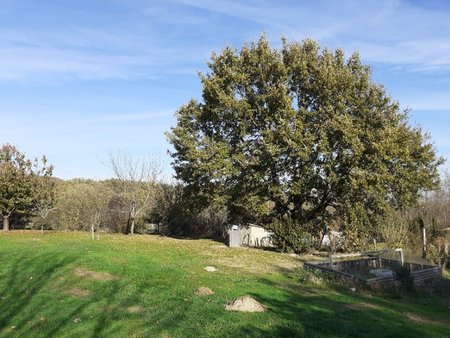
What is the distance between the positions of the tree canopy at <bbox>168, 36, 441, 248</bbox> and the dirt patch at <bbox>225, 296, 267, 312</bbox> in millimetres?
13303

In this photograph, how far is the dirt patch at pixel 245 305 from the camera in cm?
968

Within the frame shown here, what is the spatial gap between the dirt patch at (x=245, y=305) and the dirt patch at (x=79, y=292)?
379 cm

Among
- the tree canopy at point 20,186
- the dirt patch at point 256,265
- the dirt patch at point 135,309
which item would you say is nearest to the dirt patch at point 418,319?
the dirt patch at point 256,265

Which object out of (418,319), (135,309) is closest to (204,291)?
(135,309)

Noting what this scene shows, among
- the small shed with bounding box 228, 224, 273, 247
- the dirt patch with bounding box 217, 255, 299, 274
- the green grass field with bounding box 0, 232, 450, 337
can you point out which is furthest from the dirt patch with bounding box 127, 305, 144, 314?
the small shed with bounding box 228, 224, 273, 247

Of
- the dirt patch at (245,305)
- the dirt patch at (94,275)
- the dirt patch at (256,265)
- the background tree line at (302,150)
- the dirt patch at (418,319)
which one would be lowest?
the dirt patch at (418,319)

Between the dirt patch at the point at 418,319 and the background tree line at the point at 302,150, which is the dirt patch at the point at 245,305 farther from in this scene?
the background tree line at the point at 302,150

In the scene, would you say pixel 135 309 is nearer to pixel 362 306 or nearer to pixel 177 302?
pixel 177 302

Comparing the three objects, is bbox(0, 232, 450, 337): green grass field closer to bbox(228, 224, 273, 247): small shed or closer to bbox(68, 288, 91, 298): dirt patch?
bbox(68, 288, 91, 298): dirt patch

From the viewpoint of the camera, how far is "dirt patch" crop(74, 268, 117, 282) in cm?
1297

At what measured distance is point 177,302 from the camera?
10312 millimetres

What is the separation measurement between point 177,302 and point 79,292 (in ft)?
9.53

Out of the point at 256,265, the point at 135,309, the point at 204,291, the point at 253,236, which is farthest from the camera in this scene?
the point at 253,236

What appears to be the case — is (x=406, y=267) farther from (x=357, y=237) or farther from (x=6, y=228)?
(x=6, y=228)
